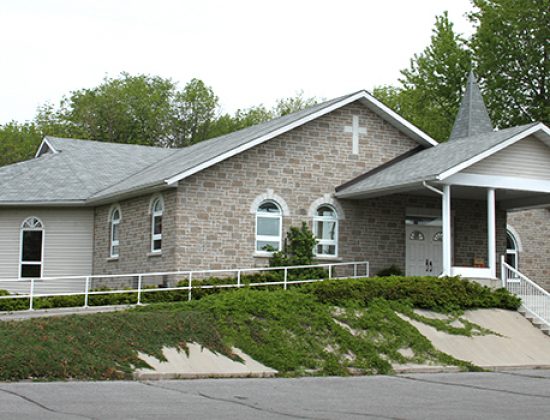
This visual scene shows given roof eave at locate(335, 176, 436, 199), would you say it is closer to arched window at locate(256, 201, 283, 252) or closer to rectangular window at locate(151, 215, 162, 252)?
arched window at locate(256, 201, 283, 252)

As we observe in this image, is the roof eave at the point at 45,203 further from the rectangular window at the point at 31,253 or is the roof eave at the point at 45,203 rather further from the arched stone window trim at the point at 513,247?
the arched stone window trim at the point at 513,247

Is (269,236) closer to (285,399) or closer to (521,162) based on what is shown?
(521,162)

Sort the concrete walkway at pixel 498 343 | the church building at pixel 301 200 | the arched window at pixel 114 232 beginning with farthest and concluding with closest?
the arched window at pixel 114 232, the church building at pixel 301 200, the concrete walkway at pixel 498 343

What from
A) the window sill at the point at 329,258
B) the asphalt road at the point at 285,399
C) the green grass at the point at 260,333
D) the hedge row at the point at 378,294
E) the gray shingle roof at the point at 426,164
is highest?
the gray shingle roof at the point at 426,164

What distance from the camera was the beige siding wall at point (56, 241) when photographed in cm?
3102

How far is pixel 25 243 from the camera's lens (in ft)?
102

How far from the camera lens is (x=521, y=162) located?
25.5 m

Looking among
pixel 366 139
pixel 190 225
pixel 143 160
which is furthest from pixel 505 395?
pixel 143 160

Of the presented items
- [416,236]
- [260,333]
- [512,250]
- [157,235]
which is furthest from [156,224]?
[512,250]

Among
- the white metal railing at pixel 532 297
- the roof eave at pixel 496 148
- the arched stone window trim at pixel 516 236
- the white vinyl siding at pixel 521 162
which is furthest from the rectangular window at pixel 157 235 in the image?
the arched stone window trim at pixel 516 236

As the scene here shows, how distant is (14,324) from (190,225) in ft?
28.2

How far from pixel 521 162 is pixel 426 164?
8.26 ft

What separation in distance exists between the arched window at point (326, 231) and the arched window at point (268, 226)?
1.18m

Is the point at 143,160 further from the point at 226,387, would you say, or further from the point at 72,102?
the point at 72,102
